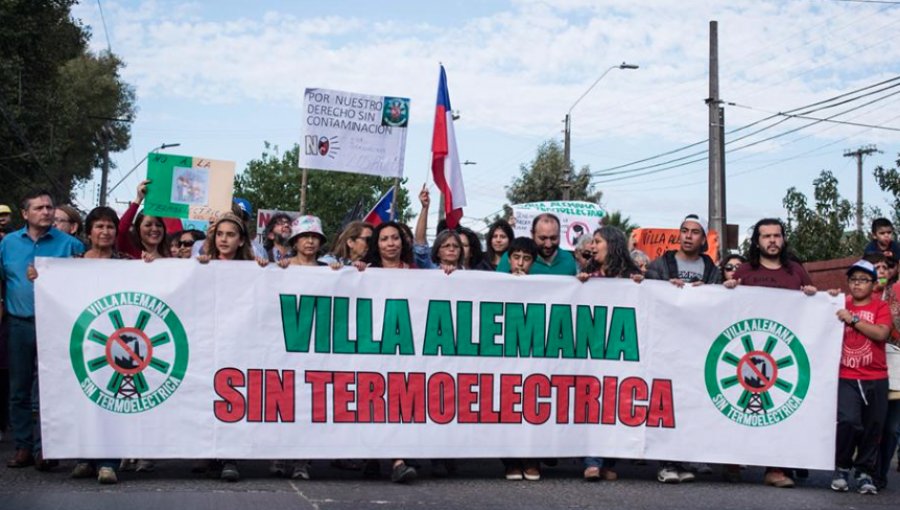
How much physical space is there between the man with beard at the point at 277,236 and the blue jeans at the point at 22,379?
239cm

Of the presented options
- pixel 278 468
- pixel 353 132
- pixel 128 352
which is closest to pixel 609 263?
pixel 278 468

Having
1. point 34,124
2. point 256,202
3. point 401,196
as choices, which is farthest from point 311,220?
point 256,202

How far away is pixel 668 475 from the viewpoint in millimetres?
7719

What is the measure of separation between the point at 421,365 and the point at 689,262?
2185 millimetres

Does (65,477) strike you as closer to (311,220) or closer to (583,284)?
(311,220)

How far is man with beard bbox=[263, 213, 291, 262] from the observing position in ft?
31.3

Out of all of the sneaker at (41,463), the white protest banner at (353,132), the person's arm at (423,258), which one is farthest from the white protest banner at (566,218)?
the sneaker at (41,463)

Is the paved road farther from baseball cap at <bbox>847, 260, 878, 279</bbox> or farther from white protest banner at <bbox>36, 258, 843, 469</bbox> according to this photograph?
baseball cap at <bbox>847, 260, 878, 279</bbox>

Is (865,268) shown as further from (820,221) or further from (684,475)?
(820,221)

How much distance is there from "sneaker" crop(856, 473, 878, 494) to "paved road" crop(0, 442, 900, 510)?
4.1 inches

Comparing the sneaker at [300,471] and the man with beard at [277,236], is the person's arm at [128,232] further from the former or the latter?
the sneaker at [300,471]

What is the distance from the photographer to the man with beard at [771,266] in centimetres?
800

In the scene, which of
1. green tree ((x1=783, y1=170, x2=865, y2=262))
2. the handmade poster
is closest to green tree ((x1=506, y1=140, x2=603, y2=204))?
green tree ((x1=783, y1=170, x2=865, y2=262))

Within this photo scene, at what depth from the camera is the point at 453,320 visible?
764cm
